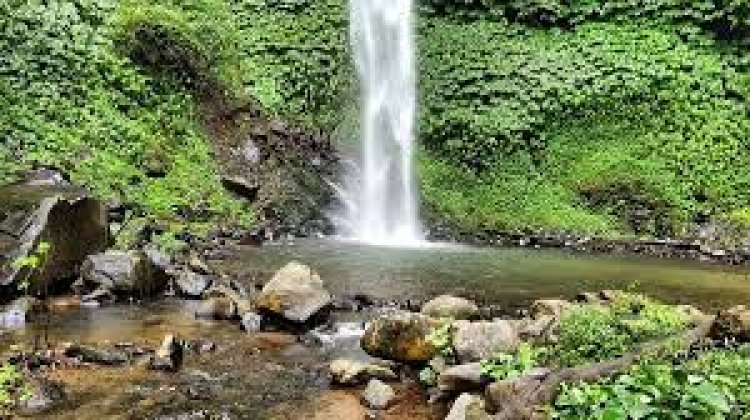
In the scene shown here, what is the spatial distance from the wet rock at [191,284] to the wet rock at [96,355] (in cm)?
284

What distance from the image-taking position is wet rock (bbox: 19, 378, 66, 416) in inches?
268

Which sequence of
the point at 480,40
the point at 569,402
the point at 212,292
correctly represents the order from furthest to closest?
1. the point at 480,40
2. the point at 212,292
3. the point at 569,402

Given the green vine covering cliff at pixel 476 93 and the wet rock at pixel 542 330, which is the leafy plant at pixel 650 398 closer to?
the wet rock at pixel 542 330

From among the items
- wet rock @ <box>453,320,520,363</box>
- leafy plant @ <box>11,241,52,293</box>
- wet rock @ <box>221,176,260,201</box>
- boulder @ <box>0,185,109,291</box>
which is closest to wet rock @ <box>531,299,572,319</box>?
wet rock @ <box>453,320,520,363</box>

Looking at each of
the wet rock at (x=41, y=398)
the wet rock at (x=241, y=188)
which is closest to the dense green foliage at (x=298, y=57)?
the wet rock at (x=241, y=188)

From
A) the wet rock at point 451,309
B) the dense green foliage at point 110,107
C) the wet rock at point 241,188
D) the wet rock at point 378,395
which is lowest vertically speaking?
the wet rock at point 378,395

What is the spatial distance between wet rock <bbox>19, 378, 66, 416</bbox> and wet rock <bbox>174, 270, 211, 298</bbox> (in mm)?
3863

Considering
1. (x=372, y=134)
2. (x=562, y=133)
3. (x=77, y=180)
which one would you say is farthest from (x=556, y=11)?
(x=77, y=180)

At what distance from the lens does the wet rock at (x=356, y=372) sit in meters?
7.89

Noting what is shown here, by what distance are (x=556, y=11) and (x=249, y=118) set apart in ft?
30.1

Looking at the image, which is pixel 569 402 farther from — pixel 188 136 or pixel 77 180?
pixel 188 136

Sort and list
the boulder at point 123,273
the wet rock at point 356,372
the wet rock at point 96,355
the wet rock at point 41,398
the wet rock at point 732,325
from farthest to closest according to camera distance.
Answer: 1. the boulder at point 123,273
2. the wet rock at point 96,355
3. the wet rock at point 356,372
4. the wet rock at point 732,325
5. the wet rock at point 41,398

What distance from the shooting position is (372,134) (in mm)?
22016

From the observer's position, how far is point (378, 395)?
7484mm
